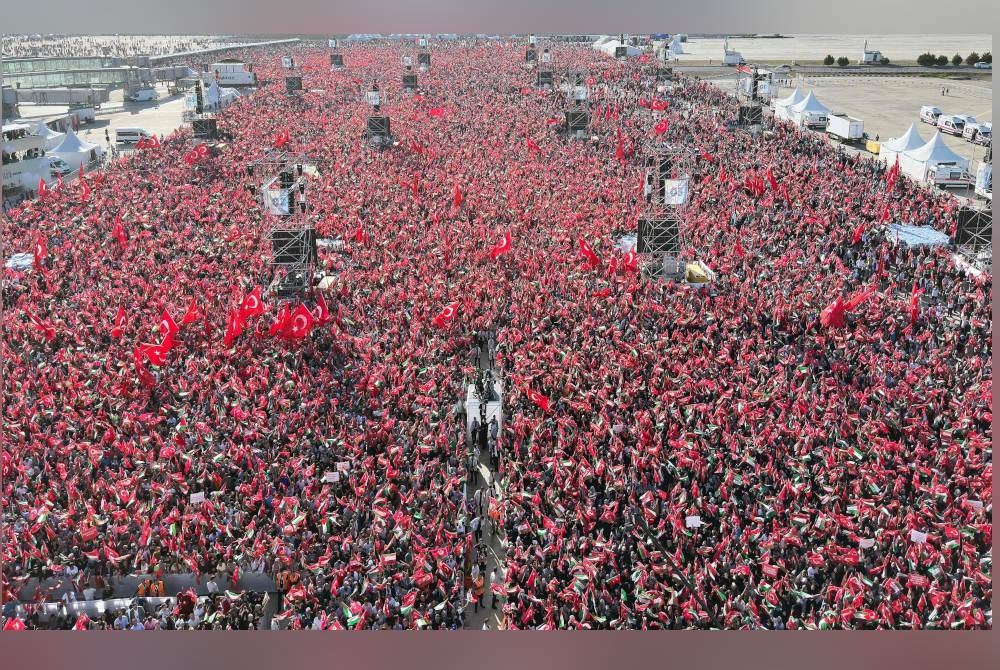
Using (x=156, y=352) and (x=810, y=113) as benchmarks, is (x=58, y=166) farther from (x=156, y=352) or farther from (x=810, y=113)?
(x=810, y=113)

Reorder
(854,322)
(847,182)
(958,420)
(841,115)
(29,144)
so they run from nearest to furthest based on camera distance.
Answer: (958,420) < (854,322) < (847,182) < (29,144) < (841,115)

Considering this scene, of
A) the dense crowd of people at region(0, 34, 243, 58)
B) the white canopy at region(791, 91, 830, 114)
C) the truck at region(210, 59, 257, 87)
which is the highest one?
the dense crowd of people at region(0, 34, 243, 58)

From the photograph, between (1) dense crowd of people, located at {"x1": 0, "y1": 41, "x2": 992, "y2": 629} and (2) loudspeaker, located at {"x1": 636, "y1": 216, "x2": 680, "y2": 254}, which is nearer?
(1) dense crowd of people, located at {"x1": 0, "y1": 41, "x2": 992, "y2": 629}

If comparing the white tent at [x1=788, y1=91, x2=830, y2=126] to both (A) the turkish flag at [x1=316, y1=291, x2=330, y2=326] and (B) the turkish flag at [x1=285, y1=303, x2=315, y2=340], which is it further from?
(B) the turkish flag at [x1=285, y1=303, x2=315, y2=340]

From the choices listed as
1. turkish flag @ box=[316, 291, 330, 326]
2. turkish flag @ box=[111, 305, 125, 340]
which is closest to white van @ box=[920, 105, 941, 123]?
turkish flag @ box=[316, 291, 330, 326]

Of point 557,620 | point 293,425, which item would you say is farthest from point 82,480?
point 557,620

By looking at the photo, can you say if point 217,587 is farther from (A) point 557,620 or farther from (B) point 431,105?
(B) point 431,105

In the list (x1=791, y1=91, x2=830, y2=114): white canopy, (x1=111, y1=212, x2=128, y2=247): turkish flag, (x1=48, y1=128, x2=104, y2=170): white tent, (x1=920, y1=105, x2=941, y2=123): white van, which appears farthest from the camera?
(x1=920, y1=105, x2=941, y2=123): white van
